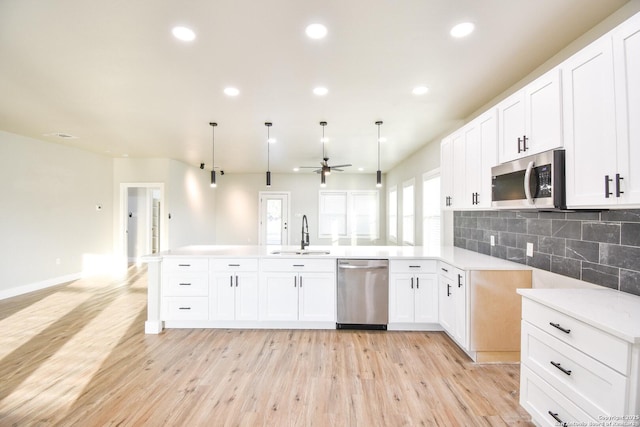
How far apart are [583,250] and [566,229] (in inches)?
8.5

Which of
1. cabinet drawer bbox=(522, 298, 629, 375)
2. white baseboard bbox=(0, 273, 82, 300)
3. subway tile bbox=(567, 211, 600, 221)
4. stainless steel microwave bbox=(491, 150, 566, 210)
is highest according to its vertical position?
stainless steel microwave bbox=(491, 150, 566, 210)

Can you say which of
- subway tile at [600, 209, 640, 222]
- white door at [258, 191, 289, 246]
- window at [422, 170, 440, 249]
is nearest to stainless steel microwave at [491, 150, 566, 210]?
subway tile at [600, 209, 640, 222]

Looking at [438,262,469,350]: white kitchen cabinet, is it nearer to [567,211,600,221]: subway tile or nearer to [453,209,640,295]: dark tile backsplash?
[453,209,640,295]: dark tile backsplash

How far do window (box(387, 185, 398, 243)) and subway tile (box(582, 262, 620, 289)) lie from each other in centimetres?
544

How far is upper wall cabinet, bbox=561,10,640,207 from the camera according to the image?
140 centimetres

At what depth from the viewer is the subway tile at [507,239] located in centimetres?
293

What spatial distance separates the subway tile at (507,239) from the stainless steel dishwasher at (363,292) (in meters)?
1.23

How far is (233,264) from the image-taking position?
3375mm

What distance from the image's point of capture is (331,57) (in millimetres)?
2418

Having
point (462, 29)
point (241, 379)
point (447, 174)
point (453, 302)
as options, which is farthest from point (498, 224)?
point (241, 379)

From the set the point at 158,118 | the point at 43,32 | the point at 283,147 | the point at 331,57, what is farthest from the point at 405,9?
the point at 283,147

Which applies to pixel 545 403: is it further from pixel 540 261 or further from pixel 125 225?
pixel 125 225

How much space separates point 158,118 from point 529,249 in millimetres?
4629

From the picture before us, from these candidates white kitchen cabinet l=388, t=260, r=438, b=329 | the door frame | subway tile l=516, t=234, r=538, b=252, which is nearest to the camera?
subway tile l=516, t=234, r=538, b=252
